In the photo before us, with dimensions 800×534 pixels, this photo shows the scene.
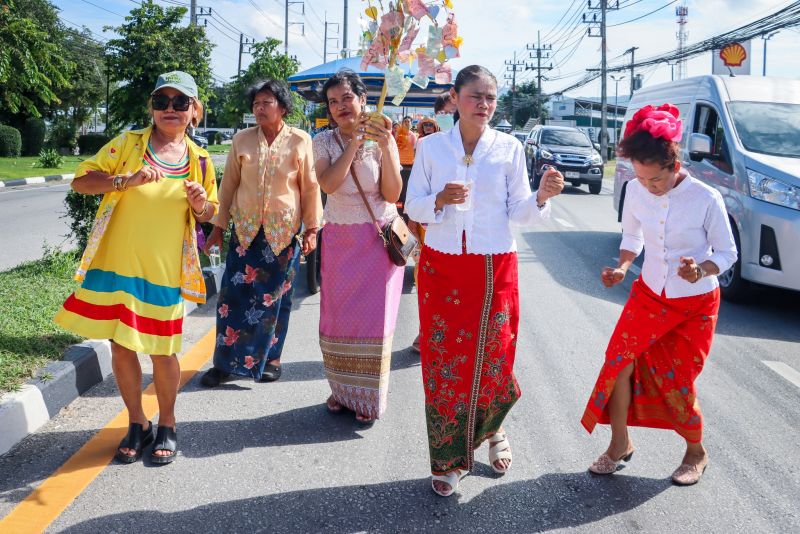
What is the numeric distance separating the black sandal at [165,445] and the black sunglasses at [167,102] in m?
1.56

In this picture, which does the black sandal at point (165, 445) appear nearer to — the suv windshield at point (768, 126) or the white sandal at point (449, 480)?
the white sandal at point (449, 480)

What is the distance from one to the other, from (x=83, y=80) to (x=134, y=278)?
4565cm

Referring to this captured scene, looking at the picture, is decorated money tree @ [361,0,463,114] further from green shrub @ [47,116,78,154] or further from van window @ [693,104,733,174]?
green shrub @ [47,116,78,154]

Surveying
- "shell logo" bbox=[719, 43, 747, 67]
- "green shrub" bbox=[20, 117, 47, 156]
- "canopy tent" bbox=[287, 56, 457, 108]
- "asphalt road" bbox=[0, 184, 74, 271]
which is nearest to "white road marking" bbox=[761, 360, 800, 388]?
"asphalt road" bbox=[0, 184, 74, 271]

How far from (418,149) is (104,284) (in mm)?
1608

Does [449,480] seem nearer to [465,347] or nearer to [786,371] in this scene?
[465,347]

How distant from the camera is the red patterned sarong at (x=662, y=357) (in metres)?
3.43

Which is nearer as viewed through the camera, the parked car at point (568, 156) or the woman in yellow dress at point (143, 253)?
the woman in yellow dress at point (143, 253)

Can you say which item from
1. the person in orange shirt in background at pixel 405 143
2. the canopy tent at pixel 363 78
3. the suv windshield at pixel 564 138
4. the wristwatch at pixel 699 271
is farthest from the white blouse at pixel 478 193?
the suv windshield at pixel 564 138

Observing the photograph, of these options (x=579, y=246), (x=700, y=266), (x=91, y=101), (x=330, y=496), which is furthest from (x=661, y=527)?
(x=91, y=101)

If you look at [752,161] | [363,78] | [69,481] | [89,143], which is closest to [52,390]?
[69,481]

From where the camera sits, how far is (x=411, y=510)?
3252mm

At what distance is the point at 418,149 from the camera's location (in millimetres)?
3514

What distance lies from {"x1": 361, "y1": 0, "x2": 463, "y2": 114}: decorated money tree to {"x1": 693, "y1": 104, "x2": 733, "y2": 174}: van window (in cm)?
528
